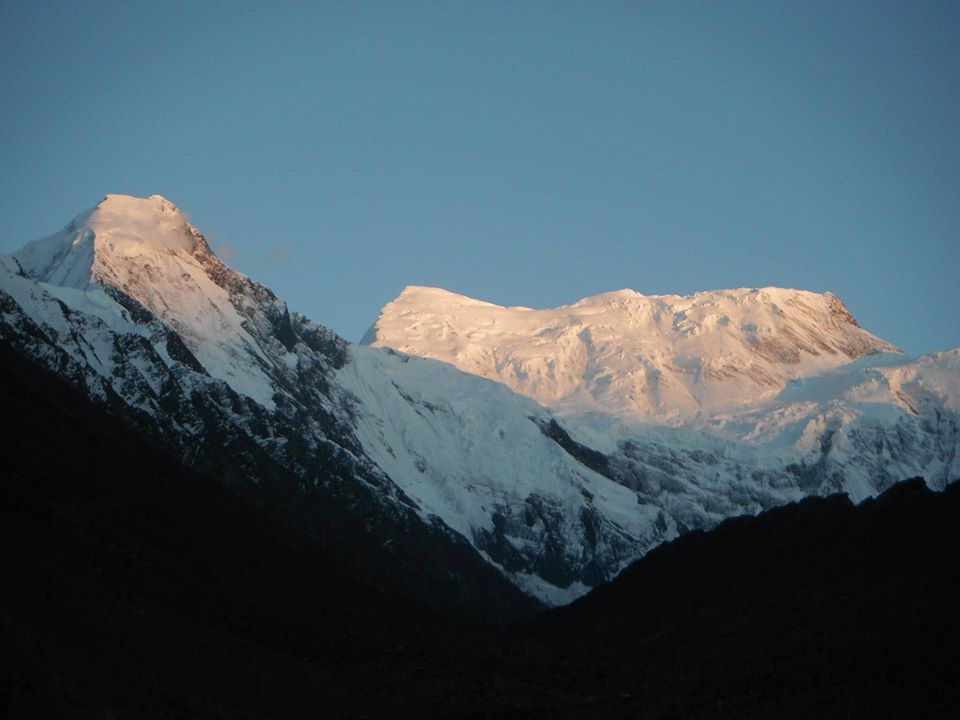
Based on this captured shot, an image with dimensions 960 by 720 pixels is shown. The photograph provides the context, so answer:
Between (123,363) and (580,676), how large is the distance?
106 metres

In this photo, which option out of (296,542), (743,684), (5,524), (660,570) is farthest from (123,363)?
(743,684)

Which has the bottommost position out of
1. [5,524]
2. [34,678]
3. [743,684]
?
[34,678]

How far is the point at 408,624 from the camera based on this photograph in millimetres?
107875

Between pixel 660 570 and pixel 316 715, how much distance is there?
53.7 meters

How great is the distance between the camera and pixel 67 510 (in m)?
85.8

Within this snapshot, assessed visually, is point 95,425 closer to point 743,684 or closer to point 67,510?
point 67,510

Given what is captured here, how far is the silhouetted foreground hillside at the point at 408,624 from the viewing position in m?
63.7

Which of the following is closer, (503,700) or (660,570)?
(503,700)

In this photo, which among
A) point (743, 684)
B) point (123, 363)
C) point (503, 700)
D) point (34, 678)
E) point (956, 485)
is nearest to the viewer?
point (34, 678)

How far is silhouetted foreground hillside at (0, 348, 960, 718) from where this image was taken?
63.7 m

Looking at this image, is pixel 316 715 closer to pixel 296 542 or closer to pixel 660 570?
pixel 660 570

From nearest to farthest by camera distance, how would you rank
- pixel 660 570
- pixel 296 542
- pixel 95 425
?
pixel 660 570 < pixel 95 425 < pixel 296 542

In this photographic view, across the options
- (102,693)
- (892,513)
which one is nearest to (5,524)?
(102,693)

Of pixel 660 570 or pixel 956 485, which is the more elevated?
pixel 956 485
